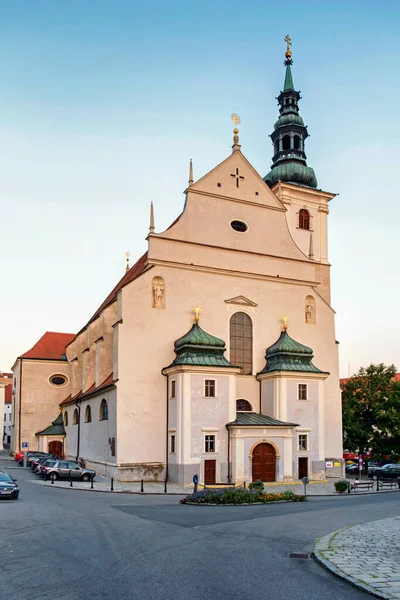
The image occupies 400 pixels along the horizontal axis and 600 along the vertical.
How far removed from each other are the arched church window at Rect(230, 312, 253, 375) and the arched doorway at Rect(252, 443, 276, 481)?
18.1 ft

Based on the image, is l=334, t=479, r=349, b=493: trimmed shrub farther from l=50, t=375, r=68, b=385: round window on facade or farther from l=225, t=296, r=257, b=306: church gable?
l=50, t=375, r=68, b=385: round window on facade

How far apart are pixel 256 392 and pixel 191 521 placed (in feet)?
67.3

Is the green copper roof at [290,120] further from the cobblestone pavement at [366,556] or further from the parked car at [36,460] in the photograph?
the cobblestone pavement at [366,556]

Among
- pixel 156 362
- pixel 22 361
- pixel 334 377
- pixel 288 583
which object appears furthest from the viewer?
pixel 22 361

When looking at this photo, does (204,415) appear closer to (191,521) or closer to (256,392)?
(256,392)

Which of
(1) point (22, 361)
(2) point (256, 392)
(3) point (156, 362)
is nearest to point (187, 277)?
(3) point (156, 362)

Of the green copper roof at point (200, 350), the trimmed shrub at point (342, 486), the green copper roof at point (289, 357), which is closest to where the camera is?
the trimmed shrub at point (342, 486)

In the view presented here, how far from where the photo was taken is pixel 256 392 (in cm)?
3838

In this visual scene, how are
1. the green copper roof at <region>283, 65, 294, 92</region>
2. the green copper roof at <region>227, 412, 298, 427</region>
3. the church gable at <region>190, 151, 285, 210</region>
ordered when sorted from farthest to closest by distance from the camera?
the green copper roof at <region>283, 65, 294, 92</region> < the church gable at <region>190, 151, 285, 210</region> < the green copper roof at <region>227, 412, 298, 427</region>

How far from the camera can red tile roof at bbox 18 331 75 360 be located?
5778 cm

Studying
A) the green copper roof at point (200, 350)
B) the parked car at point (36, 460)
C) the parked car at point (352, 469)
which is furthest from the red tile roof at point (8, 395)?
the green copper roof at point (200, 350)

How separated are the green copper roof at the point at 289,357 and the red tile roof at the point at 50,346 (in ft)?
87.3

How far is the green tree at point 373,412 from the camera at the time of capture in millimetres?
42844

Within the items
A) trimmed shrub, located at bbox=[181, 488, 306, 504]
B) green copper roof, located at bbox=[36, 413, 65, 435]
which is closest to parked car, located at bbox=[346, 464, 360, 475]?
green copper roof, located at bbox=[36, 413, 65, 435]
